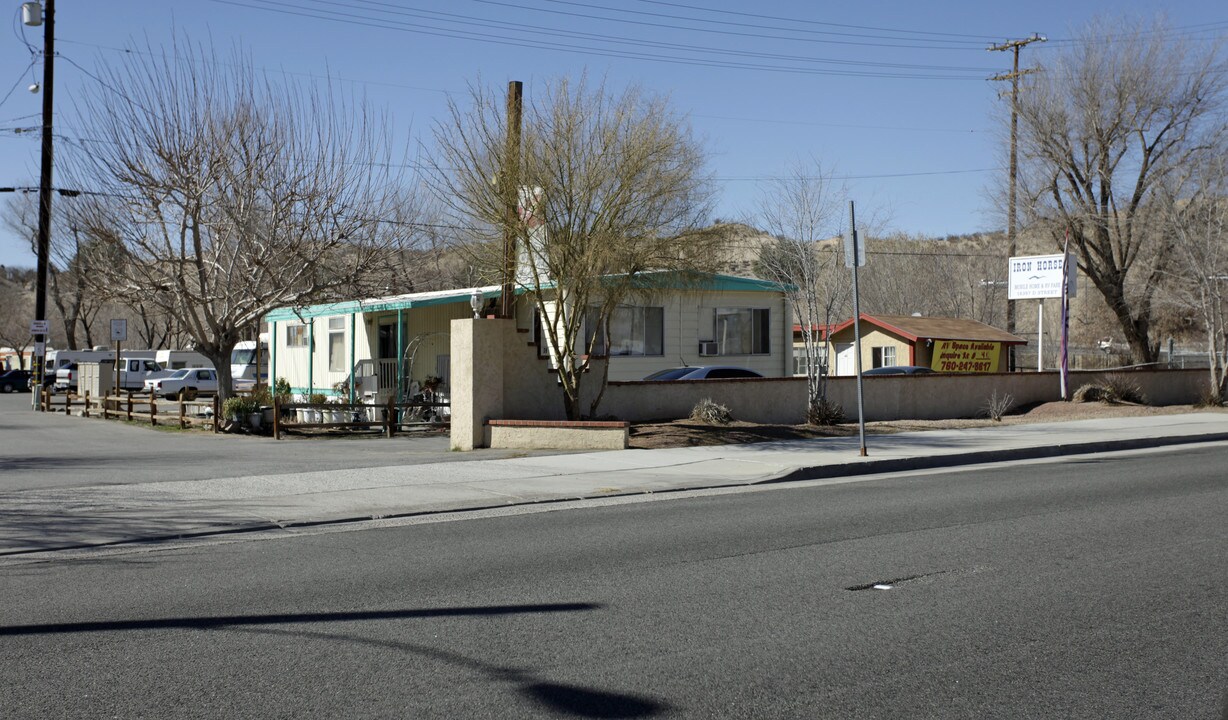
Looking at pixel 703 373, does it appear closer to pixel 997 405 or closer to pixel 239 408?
pixel 997 405

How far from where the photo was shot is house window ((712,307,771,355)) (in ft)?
101

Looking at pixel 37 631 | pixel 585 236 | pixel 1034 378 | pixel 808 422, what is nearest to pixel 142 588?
pixel 37 631

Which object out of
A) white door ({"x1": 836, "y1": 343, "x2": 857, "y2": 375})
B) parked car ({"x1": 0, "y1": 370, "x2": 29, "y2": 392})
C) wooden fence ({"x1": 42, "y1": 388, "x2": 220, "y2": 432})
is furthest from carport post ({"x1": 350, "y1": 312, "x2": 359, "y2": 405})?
parked car ({"x1": 0, "y1": 370, "x2": 29, "y2": 392})

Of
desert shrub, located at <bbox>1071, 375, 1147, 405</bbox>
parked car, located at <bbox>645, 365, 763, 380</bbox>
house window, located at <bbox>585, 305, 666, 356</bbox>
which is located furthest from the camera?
desert shrub, located at <bbox>1071, 375, 1147, 405</bbox>

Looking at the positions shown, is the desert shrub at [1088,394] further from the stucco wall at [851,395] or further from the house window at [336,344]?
the house window at [336,344]

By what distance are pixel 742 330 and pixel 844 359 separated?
39.0 feet

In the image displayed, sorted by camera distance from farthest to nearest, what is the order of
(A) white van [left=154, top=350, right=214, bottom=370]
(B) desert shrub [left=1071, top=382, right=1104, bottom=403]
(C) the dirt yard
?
1. (A) white van [left=154, top=350, right=214, bottom=370]
2. (B) desert shrub [left=1071, top=382, right=1104, bottom=403]
3. (C) the dirt yard

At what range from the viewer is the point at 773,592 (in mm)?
8188

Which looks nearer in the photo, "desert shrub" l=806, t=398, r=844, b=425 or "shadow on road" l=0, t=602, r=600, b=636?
"shadow on road" l=0, t=602, r=600, b=636

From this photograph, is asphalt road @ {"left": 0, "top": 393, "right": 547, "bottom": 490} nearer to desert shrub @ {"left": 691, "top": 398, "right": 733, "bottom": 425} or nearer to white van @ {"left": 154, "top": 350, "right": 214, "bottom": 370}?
desert shrub @ {"left": 691, "top": 398, "right": 733, "bottom": 425}

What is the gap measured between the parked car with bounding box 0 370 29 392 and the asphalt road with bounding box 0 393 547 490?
38242 millimetres

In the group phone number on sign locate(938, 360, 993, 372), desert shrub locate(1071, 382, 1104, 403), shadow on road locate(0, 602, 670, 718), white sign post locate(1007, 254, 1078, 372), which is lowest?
shadow on road locate(0, 602, 670, 718)

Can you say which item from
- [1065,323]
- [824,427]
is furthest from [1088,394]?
[824,427]

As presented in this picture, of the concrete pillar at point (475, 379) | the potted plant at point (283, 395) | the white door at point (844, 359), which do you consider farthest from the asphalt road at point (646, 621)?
the white door at point (844, 359)
